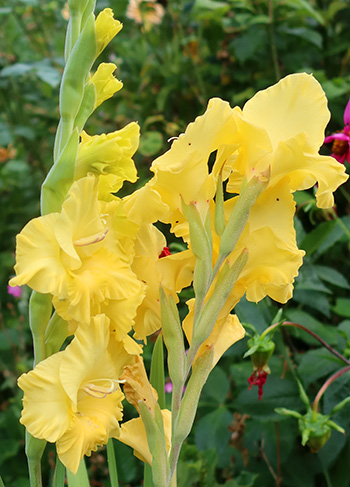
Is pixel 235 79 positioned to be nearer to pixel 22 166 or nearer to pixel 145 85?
pixel 145 85

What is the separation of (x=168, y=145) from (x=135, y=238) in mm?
1255

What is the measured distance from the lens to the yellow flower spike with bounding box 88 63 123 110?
540 millimetres

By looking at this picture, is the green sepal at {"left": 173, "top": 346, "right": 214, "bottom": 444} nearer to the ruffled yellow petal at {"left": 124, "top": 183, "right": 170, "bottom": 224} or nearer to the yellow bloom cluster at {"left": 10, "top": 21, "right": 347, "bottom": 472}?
the yellow bloom cluster at {"left": 10, "top": 21, "right": 347, "bottom": 472}


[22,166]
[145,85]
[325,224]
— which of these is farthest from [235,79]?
[325,224]

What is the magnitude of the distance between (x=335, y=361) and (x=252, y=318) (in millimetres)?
140

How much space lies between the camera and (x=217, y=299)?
0.51m

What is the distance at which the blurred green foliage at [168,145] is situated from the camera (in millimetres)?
1023

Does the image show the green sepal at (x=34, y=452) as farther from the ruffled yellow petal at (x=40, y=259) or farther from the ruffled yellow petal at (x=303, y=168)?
the ruffled yellow petal at (x=303, y=168)

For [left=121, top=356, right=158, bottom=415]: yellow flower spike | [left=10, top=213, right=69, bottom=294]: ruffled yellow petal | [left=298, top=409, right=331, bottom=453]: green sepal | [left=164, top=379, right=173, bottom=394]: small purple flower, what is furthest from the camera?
[left=164, top=379, right=173, bottom=394]: small purple flower

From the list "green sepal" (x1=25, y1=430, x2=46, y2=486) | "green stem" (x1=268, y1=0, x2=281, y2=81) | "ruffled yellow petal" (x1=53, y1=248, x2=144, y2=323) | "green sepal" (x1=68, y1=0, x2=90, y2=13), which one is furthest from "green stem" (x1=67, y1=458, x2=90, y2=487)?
"green stem" (x1=268, y1=0, x2=281, y2=81)

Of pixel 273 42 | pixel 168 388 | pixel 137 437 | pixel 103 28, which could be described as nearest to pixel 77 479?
pixel 137 437

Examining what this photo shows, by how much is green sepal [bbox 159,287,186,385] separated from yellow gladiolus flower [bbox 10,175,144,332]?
0.04 metres

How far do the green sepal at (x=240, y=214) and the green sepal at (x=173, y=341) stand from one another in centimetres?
7

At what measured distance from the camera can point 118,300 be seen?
1.61 feet
